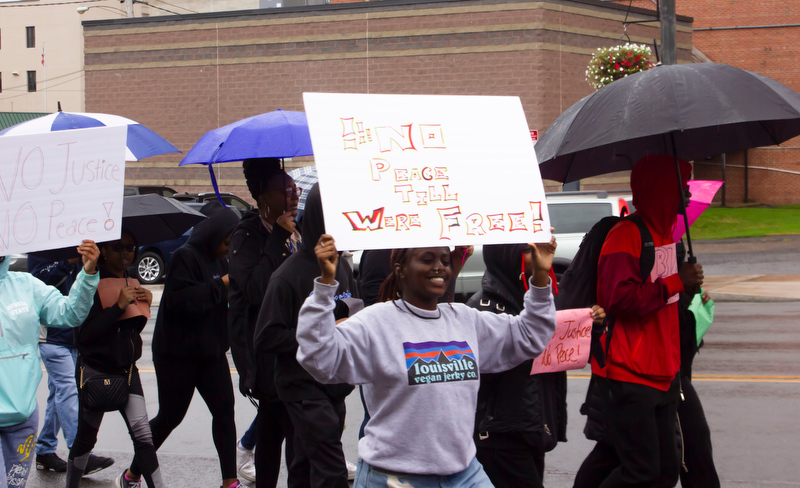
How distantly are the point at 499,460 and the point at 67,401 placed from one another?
3.39 meters

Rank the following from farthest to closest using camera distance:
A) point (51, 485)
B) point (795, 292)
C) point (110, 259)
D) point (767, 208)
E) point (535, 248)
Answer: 1. point (767, 208)
2. point (795, 292)
3. point (51, 485)
4. point (110, 259)
5. point (535, 248)

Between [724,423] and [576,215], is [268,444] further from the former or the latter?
[576,215]

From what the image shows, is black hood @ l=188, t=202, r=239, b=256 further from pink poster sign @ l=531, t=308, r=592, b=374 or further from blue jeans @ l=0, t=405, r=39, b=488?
pink poster sign @ l=531, t=308, r=592, b=374

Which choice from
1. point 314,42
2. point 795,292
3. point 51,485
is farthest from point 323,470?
point 314,42

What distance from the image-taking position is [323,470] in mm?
3547

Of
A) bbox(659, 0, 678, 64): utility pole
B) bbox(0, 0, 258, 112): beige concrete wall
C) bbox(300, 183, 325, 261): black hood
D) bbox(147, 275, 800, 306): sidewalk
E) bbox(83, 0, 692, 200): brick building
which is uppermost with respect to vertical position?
bbox(0, 0, 258, 112): beige concrete wall

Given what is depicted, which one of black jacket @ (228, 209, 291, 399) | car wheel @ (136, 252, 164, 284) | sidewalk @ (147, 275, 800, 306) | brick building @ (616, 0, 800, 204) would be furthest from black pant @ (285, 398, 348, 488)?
brick building @ (616, 0, 800, 204)

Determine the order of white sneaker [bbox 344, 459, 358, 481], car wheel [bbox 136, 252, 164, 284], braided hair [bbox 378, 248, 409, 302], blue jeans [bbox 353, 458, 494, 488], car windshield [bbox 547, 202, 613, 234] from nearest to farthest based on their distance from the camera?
blue jeans [bbox 353, 458, 494, 488] → braided hair [bbox 378, 248, 409, 302] → white sneaker [bbox 344, 459, 358, 481] → car windshield [bbox 547, 202, 613, 234] → car wheel [bbox 136, 252, 164, 284]

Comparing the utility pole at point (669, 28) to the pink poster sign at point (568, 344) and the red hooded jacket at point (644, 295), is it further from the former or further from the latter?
the pink poster sign at point (568, 344)

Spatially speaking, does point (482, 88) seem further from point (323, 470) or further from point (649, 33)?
point (323, 470)

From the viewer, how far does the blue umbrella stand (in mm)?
4887

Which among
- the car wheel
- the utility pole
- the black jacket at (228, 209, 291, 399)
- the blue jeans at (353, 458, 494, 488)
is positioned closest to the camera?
the blue jeans at (353, 458, 494, 488)

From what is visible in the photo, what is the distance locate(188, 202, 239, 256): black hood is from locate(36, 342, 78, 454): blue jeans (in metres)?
1.52

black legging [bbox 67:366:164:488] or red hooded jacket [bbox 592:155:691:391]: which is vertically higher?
red hooded jacket [bbox 592:155:691:391]
